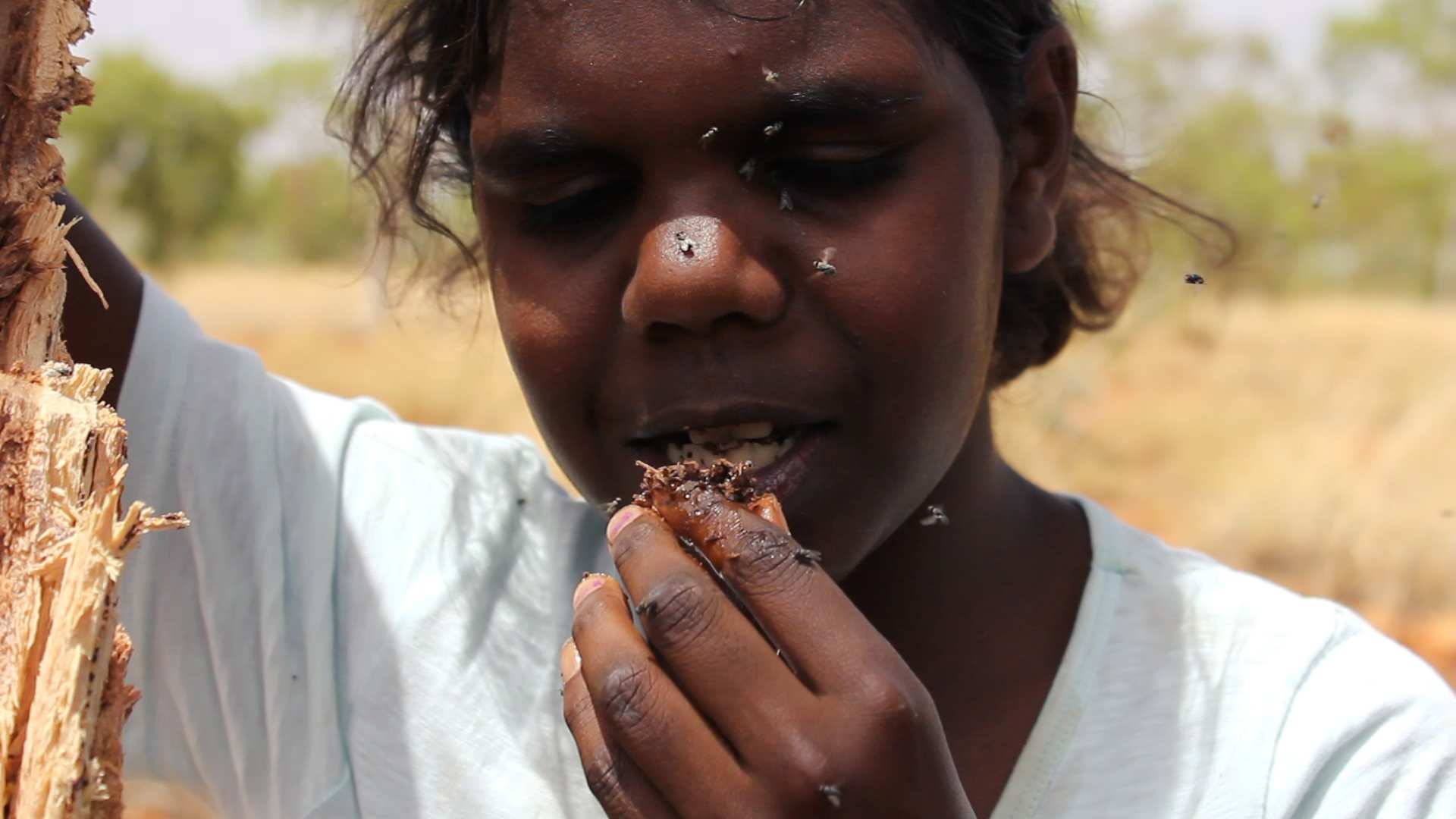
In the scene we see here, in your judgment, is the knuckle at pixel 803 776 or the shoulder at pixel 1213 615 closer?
the knuckle at pixel 803 776

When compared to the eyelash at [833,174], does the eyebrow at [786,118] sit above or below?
above

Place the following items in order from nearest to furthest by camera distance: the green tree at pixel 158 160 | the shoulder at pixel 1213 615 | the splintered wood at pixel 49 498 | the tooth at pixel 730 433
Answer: the splintered wood at pixel 49 498 < the tooth at pixel 730 433 < the shoulder at pixel 1213 615 < the green tree at pixel 158 160

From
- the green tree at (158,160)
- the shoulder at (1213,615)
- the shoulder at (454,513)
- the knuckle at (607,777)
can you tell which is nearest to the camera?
the knuckle at (607,777)

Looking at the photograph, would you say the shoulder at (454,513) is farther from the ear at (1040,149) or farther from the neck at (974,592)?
the ear at (1040,149)

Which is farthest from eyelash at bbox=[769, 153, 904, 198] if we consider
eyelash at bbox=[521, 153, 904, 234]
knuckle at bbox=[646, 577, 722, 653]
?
knuckle at bbox=[646, 577, 722, 653]

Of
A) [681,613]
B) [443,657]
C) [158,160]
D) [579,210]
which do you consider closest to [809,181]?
[579,210]

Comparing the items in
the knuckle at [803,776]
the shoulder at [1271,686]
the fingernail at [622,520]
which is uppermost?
the fingernail at [622,520]

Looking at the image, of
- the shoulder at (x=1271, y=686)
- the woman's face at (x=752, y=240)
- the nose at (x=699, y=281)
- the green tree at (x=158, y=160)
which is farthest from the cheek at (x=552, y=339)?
the green tree at (x=158, y=160)

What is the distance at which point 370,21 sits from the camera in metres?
2.43

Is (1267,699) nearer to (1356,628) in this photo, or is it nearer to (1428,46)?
(1356,628)

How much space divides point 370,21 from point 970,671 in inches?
59.7

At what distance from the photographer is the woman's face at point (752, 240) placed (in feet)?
5.46

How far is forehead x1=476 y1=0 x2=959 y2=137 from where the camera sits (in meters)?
1.65

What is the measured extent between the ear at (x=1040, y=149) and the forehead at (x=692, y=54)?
1.19 feet
